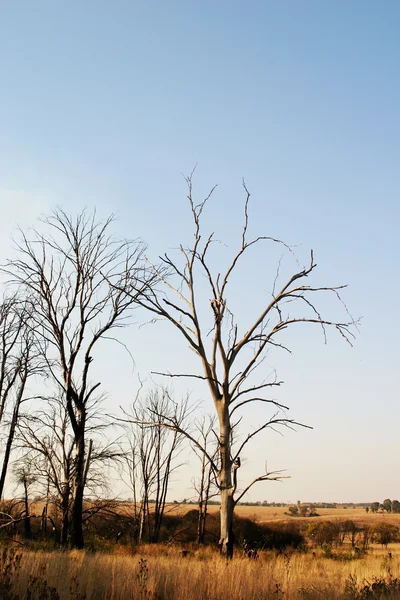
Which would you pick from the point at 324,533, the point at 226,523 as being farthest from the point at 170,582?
the point at 324,533

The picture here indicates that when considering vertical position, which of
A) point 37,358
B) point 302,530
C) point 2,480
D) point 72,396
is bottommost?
point 302,530

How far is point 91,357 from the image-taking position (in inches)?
493

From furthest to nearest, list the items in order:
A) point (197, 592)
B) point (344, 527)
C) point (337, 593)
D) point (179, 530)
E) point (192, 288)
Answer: point (344, 527), point (179, 530), point (192, 288), point (337, 593), point (197, 592)

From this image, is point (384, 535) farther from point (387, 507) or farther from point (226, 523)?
point (387, 507)

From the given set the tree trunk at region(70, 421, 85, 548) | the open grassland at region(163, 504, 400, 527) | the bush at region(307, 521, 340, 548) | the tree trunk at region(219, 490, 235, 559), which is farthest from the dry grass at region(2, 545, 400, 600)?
the bush at region(307, 521, 340, 548)

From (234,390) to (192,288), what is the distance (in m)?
2.00

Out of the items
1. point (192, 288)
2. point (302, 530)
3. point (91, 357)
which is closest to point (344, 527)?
point (302, 530)

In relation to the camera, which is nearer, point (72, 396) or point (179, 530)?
point (72, 396)

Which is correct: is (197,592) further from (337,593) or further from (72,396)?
(72,396)

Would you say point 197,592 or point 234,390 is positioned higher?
point 234,390

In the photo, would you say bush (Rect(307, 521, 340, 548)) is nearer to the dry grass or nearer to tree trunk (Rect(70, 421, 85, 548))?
tree trunk (Rect(70, 421, 85, 548))

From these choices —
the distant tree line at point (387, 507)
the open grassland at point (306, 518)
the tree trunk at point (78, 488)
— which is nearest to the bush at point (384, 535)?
the open grassland at point (306, 518)

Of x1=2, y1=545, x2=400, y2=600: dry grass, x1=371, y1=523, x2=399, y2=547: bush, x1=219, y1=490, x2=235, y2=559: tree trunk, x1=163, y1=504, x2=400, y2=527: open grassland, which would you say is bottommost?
x1=371, y1=523, x2=399, y2=547: bush

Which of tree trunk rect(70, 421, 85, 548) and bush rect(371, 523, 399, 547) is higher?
tree trunk rect(70, 421, 85, 548)
